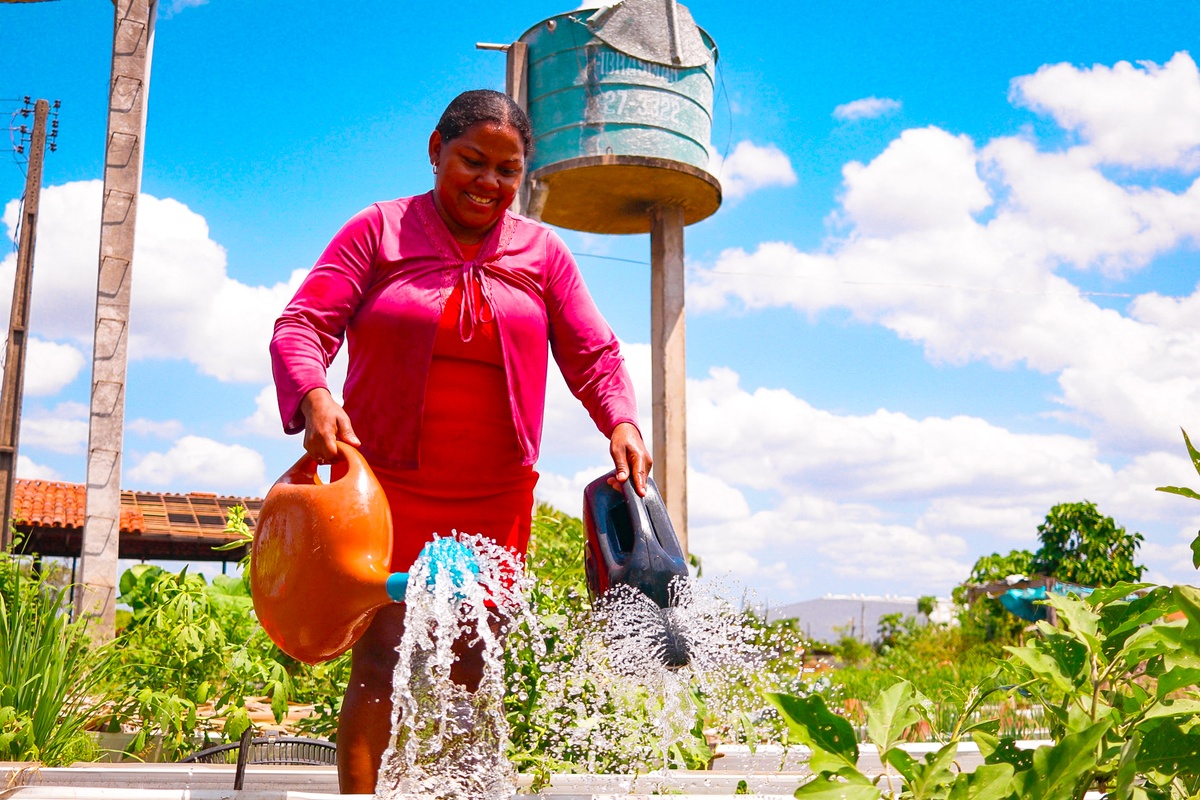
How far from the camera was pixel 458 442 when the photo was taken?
6.44 ft

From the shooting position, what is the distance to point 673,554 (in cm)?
181

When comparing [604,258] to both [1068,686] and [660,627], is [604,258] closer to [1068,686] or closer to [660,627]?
[660,627]

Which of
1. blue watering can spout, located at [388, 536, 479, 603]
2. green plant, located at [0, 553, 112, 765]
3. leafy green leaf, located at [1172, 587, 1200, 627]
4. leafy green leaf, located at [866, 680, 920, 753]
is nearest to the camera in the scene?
leafy green leaf, located at [1172, 587, 1200, 627]

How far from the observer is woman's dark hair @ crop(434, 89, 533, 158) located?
6.31ft

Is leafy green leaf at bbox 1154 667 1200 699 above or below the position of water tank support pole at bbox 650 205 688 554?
below

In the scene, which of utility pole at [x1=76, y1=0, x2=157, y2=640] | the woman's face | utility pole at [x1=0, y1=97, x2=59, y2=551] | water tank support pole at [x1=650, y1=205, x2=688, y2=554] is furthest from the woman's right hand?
utility pole at [x1=0, y1=97, x2=59, y2=551]

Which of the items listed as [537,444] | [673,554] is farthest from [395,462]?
[673,554]

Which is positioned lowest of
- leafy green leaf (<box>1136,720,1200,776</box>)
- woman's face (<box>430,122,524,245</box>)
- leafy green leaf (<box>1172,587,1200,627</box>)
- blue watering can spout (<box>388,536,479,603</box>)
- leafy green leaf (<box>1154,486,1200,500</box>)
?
leafy green leaf (<box>1136,720,1200,776</box>)

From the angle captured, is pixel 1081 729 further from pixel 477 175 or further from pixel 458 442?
pixel 477 175

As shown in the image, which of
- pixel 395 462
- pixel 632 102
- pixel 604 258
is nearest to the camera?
pixel 395 462

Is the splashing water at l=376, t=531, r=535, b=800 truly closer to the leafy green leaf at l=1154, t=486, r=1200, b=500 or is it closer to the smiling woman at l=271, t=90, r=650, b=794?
the smiling woman at l=271, t=90, r=650, b=794

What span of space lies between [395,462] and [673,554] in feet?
1.84

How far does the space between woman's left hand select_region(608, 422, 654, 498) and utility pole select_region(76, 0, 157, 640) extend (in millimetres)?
2795

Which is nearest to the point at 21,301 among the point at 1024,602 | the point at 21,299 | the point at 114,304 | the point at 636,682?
the point at 21,299
